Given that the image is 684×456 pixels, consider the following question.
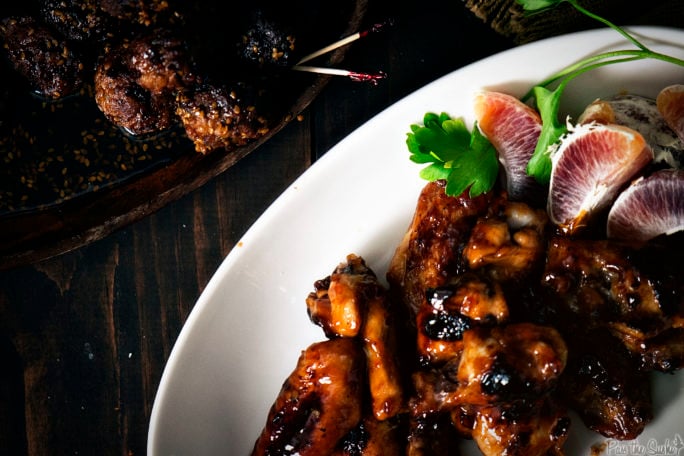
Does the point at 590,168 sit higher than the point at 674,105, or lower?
lower

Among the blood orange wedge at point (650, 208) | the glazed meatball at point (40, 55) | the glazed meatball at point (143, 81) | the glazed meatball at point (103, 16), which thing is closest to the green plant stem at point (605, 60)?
the blood orange wedge at point (650, 208)

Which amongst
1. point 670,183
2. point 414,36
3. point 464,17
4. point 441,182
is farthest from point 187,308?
point 670,183

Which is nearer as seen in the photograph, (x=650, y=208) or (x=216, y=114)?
(x=650, y=208)

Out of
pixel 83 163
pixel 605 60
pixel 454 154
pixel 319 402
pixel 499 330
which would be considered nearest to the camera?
pixel 499 330

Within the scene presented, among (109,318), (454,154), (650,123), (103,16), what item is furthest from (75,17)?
(650,123)

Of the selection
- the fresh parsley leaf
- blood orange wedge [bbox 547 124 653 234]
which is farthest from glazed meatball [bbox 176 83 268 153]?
blood orange wedge [bbox 547 124 653 234]

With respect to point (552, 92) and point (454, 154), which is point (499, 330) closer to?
point (454, 154)

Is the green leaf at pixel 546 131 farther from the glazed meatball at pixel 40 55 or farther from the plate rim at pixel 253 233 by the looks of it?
the glazed meatball at pixel 40 55
